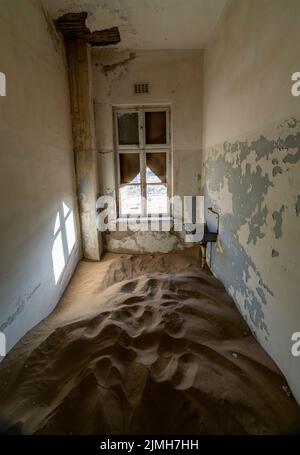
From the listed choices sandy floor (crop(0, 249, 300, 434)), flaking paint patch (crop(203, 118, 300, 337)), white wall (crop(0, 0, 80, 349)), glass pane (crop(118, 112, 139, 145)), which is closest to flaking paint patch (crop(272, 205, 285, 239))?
flaking paint patch (crop(203, 118, 300, 337))

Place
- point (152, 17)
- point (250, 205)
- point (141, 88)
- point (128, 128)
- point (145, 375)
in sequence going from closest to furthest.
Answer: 1. point (145, 375)
2. point (250, 205)
3. point (152, 17)
4. point (141, 88)
5. point (128, 128)

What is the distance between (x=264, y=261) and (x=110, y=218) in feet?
9.05

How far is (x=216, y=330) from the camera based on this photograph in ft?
6.78

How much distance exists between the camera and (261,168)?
1.92 metres

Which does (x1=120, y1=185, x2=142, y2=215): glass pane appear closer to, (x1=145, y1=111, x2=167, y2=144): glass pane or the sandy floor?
(x1=145, y1=111, x2=167, y2=144): glass pane

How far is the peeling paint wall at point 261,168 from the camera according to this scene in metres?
1.51

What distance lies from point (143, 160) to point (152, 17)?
5.87ft

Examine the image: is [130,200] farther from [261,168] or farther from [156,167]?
[261,168]

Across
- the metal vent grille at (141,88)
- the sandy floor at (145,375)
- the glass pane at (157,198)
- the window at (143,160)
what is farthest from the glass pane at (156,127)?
the sandy floor at (145,375)

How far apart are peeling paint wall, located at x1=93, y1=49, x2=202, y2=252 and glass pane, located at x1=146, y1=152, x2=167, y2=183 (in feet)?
0.75

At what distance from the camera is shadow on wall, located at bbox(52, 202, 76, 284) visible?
2.81 meters

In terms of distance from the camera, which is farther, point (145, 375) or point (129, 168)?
point (129, 168)

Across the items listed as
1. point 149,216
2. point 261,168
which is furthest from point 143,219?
point 261,168
